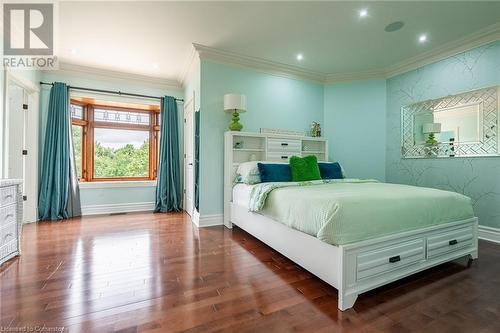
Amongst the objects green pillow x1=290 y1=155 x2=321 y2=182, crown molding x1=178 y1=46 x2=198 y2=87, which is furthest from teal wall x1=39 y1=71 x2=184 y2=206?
green pillow x1=290 y1=155 x2=321 y2=182

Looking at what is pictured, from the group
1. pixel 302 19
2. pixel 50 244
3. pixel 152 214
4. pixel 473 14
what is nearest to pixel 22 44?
pixel 50 244

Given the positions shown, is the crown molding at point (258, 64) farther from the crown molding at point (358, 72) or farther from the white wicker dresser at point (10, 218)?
the white wicker dresser at point (10, 218)

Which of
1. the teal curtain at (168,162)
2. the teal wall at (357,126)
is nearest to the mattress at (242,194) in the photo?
the teal curtain at (168,162)

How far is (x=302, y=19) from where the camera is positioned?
282 cm

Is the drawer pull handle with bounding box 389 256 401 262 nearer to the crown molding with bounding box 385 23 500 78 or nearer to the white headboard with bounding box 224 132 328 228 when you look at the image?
the white headboard with bounding box 224 132 328 228

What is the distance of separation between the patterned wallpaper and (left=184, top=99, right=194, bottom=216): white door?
138 inches

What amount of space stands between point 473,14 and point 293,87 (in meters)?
2.40

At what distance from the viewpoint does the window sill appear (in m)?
4.24

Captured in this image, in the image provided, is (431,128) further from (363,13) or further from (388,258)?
(388,258)

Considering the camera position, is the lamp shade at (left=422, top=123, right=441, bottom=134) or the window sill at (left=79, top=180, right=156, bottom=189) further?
the window sill at (left=79, top=180, right=156, bottom=189)

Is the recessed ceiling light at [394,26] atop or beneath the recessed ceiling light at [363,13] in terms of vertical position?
atop

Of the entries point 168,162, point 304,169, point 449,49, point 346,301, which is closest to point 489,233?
point 304,169

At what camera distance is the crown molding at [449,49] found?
9.64 feet

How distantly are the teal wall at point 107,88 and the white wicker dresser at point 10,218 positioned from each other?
1.92 meters
